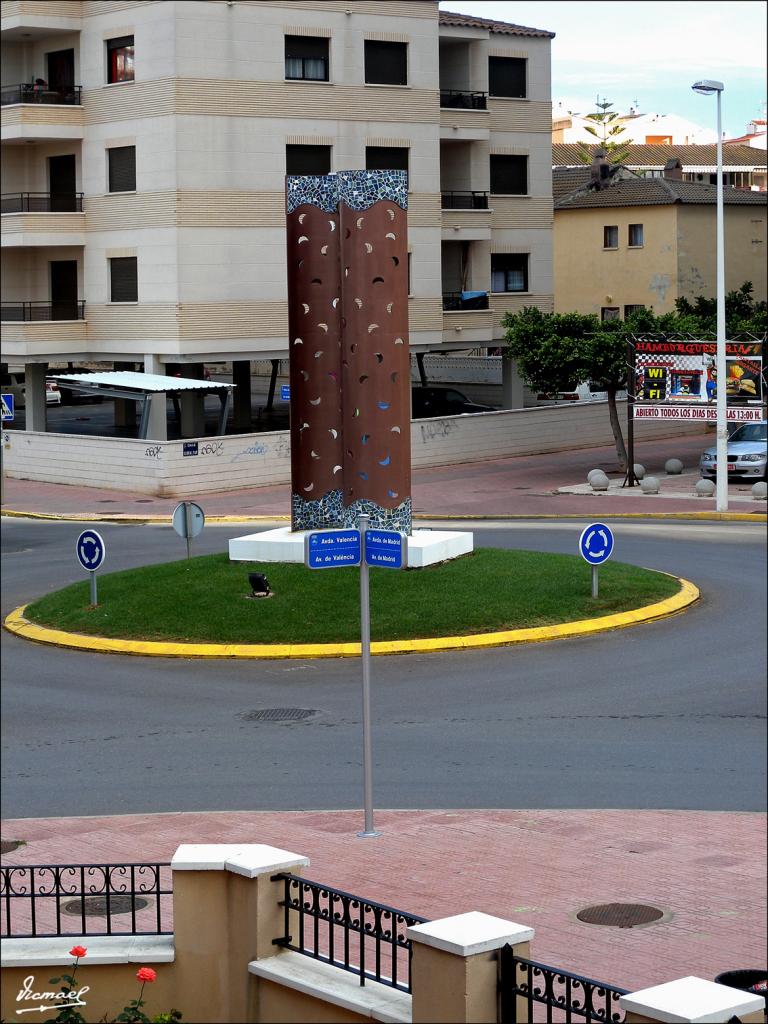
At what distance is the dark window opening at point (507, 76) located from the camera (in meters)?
53.7

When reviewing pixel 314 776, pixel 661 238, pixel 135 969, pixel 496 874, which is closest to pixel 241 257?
pixel 661 238

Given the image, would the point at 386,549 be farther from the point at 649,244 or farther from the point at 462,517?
the point at 649,244

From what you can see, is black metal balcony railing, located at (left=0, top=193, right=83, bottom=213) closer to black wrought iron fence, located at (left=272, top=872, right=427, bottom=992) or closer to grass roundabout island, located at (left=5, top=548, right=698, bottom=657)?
grass roundabout island, located at (left=5, top=548, right=698, bottom=657)

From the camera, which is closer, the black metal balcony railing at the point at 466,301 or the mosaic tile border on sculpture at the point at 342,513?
the mosaic tile border on sculpture at the point at 342,513

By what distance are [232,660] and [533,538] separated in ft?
36.6

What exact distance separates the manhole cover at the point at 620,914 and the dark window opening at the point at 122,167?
38.1 m

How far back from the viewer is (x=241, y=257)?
151 ft

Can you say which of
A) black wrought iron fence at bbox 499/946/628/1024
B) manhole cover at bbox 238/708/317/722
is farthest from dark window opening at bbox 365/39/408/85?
black wrought iron fence at bbox 499/946/628/1024

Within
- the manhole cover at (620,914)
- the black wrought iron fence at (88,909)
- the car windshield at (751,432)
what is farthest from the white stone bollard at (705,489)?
the black wrought iron fence at (88,909)

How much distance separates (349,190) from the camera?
23.7 m

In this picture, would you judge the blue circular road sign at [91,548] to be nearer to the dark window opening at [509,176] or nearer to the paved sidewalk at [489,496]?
the paved sidewalk at [489,496]

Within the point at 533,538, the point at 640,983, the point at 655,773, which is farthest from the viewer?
the point at 533,538

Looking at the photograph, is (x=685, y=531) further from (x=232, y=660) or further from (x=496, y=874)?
(x=496, y=874)

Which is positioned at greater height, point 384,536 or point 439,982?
point 384,536
